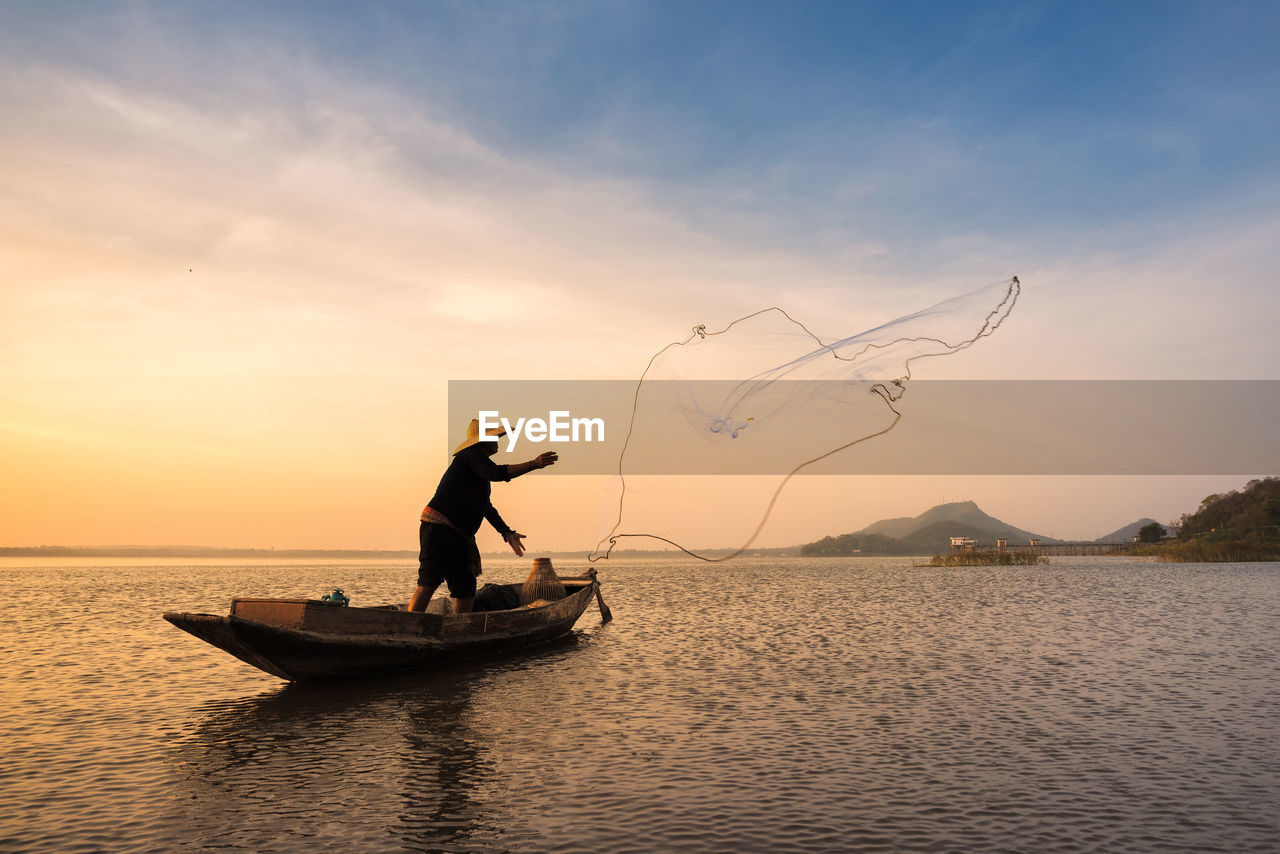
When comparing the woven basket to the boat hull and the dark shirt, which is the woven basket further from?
the dark shirt

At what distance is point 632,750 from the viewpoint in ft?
36.9

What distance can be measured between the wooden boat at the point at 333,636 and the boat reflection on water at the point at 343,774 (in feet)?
2.13

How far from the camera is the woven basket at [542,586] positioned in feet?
84.7

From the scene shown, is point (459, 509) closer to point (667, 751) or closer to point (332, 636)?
point (332, 636)

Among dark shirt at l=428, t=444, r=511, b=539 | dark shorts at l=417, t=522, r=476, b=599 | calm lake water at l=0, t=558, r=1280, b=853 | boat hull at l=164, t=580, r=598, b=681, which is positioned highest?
dark shirt at l=428, t=444, r=511, b=539

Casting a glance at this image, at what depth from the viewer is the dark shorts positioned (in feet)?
54.6

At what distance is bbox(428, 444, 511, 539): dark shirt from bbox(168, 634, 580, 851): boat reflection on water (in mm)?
3505

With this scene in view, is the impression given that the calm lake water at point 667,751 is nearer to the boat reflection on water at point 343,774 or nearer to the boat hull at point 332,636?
the boat reflection on water at point 343,774

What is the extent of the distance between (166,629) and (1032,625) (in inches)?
1212

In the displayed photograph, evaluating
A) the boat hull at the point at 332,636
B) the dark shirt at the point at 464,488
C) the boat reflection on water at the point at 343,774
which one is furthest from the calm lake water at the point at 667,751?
the dark shirt at the point at 464,488

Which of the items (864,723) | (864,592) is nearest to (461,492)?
(864,723)

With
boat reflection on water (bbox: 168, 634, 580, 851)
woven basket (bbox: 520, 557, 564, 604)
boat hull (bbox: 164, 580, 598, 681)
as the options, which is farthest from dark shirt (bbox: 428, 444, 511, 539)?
woven basket (bbox: 520, 557, 564, 604)

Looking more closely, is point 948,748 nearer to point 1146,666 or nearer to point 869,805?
point 869,805

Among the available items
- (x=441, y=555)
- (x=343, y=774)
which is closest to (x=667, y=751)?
(x=343, y=774)
